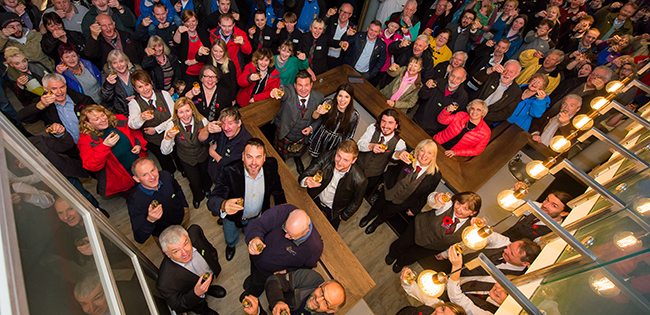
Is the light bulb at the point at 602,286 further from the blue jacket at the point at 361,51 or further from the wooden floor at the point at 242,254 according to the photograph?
the blue jacket at the point at 361,51

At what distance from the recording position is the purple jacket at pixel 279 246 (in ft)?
8.99

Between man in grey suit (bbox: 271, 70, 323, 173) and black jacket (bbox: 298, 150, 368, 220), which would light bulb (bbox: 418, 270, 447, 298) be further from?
man in grey suit (bbox: 271, 70, 323, 173)

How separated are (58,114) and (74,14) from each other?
7.62 feet

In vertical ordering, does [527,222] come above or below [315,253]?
above

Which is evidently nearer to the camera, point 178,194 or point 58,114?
point 178,194

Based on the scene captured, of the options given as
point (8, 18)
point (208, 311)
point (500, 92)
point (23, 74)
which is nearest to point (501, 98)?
point (500, 92)

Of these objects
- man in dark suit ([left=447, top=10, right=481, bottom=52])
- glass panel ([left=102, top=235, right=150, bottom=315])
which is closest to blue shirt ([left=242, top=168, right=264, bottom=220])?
glass panel ([left=102, top=235, right=150, bottom=315])

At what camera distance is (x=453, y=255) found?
7.29 ft

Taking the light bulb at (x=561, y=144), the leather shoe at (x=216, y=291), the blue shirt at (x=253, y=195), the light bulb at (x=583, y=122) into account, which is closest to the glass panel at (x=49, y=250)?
the blue shirt at (x=253, y=195)

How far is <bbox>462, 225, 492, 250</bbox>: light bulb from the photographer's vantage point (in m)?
2.00

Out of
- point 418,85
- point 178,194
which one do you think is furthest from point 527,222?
point 178,194

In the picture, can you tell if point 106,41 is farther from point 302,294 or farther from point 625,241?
point 625,241

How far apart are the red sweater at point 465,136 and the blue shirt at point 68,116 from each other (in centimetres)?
472

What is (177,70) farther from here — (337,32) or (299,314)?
(299,314)
